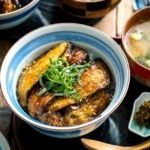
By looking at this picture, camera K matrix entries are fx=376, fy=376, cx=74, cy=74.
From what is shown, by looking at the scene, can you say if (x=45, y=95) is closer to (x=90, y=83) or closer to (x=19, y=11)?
(x=90, y=83)

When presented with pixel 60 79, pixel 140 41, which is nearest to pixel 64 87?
pixel 60 79

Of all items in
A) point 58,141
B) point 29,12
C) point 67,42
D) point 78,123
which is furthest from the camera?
point 29,12

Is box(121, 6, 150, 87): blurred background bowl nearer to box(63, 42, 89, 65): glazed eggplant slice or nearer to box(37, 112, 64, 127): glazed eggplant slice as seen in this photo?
box(63, 42, 89, 65): glazed eggplant slice

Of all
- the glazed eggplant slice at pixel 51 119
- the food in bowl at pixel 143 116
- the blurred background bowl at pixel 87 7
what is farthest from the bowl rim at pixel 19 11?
the food in bowl at pixel 143 116

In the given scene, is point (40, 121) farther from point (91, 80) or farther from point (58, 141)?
point (91, 80)

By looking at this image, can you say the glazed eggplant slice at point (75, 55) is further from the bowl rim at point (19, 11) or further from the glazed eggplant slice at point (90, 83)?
the bowl rim at point (19, 11)

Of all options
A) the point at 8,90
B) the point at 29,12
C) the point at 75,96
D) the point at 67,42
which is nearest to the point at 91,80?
the point at 75,96
